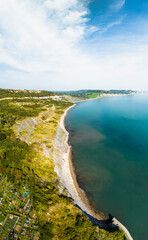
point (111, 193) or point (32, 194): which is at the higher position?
point (32, 194)

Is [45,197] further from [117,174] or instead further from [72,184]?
[117,174]

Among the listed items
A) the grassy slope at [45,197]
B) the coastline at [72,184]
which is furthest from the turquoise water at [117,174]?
the grassy slope at [45,197]

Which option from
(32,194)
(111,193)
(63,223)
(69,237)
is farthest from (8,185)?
(111,193)

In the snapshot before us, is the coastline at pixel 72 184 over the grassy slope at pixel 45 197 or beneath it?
beneath

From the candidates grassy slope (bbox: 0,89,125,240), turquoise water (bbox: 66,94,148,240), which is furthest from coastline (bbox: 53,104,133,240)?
grassy slope (bbox: 0,89,125,240)

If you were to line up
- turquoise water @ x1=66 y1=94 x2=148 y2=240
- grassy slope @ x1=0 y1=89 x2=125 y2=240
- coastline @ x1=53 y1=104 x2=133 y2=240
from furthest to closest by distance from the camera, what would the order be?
turquoise water @ x1=66 y1=94 x2=148 y2=240 → coastline @ x1=53 y1=104 x2=133 y2=240 → grassy slope @ x1=0 y1=89 x2=125 y2=240

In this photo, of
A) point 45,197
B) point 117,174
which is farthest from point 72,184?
point 117,174

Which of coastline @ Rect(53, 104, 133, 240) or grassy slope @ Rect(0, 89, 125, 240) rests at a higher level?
grassy slope @ Rect(0, 89, 125, 240)

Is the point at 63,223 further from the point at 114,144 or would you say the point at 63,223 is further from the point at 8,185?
the point at 114,144

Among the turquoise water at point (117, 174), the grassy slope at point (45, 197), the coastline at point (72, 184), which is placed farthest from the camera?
the turquoise water at point (117, 174)

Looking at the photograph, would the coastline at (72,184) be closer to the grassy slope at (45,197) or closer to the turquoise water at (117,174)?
the turquoise water at (117,174)

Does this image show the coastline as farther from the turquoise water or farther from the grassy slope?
the grassy slope
